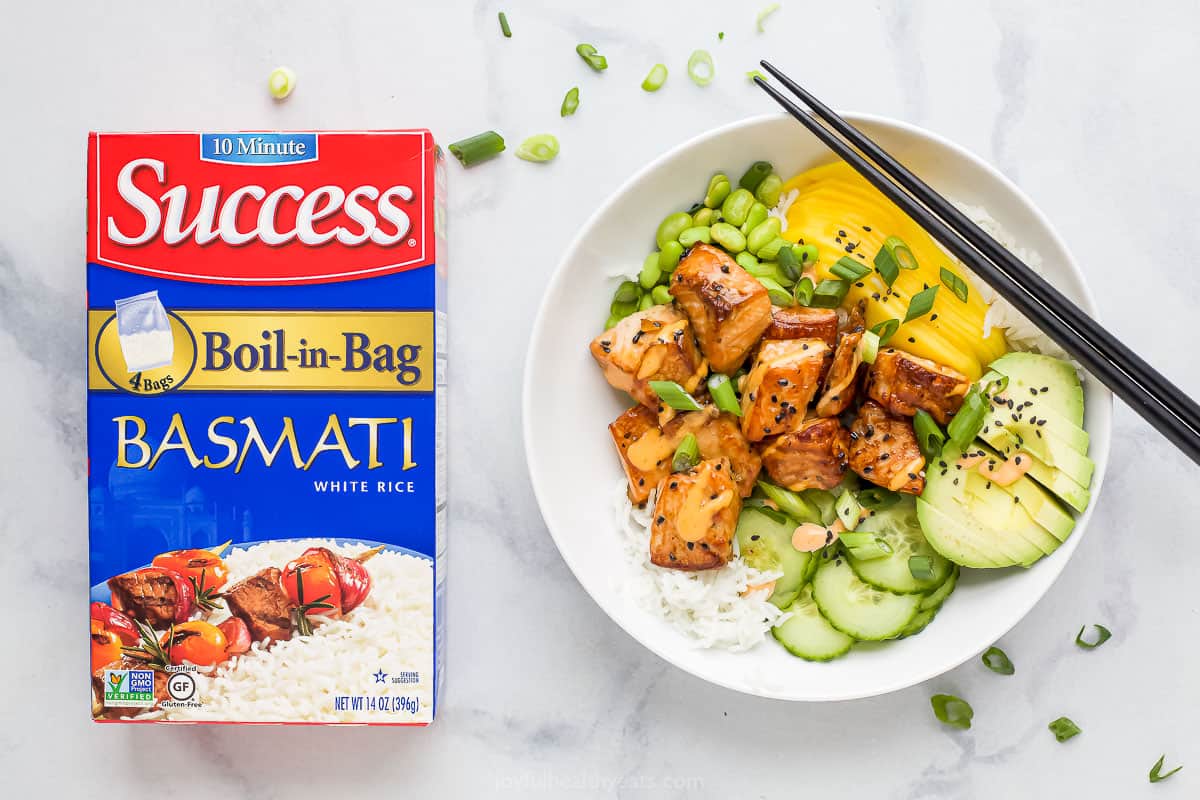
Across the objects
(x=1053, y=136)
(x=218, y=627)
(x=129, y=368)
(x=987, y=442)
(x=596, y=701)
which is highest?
(x=1053, y=136)

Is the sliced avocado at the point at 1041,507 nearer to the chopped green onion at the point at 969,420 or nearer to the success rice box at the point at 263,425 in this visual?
the chopped green onion at the point at 969,420

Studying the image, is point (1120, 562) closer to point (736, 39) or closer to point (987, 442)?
point (987, 442)

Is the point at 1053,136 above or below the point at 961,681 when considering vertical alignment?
above

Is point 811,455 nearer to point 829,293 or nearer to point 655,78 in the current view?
point 829,293

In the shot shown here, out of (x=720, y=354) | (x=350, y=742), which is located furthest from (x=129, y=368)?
(x=720, y=354)

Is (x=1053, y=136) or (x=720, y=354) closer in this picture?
(x=720, y=354)
